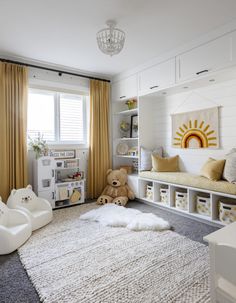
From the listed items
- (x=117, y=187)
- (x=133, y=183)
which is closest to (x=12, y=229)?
(x=117, y=187)

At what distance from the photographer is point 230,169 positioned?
2580 mm

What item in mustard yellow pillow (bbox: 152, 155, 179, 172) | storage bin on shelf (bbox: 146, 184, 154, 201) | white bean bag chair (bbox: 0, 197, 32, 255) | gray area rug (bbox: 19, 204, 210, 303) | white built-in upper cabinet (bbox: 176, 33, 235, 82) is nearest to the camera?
gray area rug (bbox: 19, 204, 210, 303)

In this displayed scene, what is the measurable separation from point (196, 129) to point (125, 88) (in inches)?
63.1

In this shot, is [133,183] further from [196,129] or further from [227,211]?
[227,211]

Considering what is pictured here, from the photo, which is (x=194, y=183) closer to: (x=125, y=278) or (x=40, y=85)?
(x=125, y=278)

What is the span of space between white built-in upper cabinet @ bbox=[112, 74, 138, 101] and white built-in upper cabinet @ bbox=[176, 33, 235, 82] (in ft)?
3.26

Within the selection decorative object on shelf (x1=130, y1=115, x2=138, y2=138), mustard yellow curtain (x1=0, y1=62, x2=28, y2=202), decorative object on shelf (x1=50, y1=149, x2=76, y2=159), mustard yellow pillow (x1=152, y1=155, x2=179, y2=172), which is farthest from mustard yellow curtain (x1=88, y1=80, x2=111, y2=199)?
mustard yellow curtain (x1=0, y1=62, x2=28, y2=202)

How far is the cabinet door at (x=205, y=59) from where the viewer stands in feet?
8.09

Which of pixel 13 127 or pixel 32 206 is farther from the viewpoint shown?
pixel 13 127

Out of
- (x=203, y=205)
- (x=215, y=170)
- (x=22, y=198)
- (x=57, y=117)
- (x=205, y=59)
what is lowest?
(x=203, y=205)

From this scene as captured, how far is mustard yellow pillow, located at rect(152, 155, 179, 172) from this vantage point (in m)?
3.55

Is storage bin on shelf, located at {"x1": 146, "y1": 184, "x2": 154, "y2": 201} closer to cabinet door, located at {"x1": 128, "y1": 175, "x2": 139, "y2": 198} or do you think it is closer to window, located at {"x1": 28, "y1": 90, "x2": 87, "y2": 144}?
cabinet door, located at {"x1": 128, "y1": 175, "x2": 139, "y2": 198}

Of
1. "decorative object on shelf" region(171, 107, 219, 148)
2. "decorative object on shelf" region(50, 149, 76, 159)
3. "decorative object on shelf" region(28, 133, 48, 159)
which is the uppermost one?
"decorative object on shelf" region(171, 107, 219, 148)

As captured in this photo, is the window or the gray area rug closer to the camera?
the gray area rug
